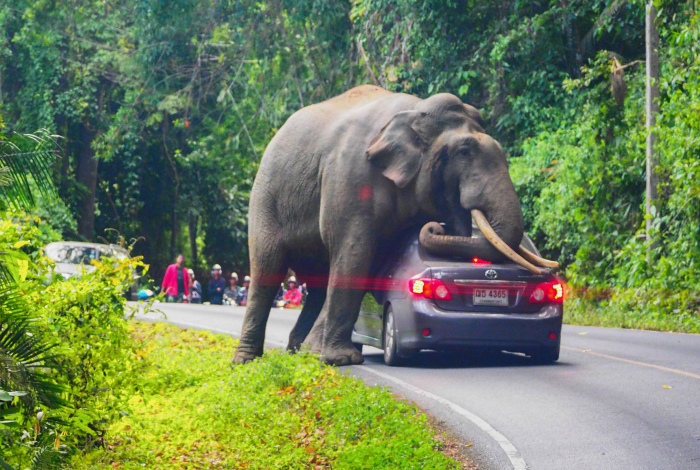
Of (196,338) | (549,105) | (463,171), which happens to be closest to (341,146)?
(463,171)

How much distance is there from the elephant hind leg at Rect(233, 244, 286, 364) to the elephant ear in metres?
1.91

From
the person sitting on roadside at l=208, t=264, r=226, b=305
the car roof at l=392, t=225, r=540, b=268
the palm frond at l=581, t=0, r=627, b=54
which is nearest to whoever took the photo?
the car roof at l=392, t=225, r=540, b=268

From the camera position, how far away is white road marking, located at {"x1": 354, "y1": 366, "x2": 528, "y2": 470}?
7.35 meters

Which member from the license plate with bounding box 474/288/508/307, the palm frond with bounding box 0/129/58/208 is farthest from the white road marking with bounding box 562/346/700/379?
the palm frond with bounding box 0/129/58/208

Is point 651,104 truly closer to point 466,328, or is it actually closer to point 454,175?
point 454,175

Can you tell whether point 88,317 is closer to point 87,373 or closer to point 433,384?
point 87,373

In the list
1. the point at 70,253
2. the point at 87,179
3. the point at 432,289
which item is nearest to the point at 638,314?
the point at 432,289

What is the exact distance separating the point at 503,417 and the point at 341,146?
4184 millimetres

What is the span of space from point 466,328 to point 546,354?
1230 mm

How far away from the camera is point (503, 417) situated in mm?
8773

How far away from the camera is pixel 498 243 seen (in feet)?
36.2

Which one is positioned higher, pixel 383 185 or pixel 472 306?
pixel 383 185

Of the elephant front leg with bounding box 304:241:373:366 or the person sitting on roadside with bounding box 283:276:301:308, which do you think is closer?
the elephant front leg with bounding box 304:241:373:366

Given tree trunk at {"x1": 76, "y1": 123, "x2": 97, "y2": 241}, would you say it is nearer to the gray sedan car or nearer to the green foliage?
the green foliage
